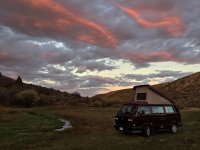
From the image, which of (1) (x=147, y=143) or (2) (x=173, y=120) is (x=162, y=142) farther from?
(2) (x=173, y=120)

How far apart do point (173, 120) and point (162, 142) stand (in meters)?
7.93

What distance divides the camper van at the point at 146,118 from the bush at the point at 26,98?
65.4 meters

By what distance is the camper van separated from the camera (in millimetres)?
28984

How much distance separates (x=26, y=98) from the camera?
95.1m

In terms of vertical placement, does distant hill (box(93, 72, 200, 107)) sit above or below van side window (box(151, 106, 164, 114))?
above

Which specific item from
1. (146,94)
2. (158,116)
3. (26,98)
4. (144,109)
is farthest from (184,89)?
(144,109)

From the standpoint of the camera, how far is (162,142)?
24922mm

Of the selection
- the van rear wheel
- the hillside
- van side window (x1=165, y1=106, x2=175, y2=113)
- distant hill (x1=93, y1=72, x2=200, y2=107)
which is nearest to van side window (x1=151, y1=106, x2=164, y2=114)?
van side window (x1=165, y1=106, x2=175, y2=113)

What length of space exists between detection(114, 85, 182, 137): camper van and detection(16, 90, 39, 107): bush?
65.4 m

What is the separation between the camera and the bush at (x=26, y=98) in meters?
94.2

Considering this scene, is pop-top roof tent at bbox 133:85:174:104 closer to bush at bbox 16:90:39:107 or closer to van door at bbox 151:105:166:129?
van door at bbox 151:105:166:129

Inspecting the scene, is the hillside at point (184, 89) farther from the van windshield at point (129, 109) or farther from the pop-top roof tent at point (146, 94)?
the van windshield at point (129, 109)

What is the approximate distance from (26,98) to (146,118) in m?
68.9

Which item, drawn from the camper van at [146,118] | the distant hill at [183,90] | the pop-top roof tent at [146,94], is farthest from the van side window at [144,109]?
the distant hill at [183,90]
